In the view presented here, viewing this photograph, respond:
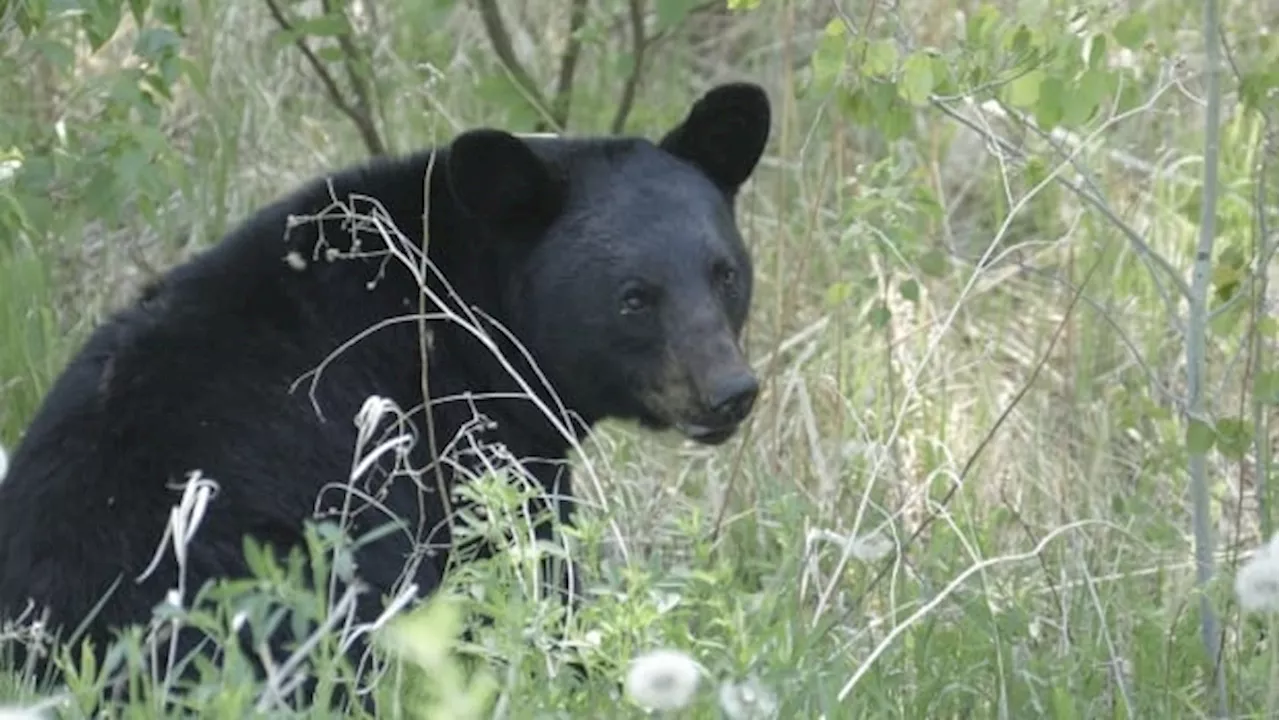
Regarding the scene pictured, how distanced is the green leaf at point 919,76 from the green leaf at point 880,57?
3cm

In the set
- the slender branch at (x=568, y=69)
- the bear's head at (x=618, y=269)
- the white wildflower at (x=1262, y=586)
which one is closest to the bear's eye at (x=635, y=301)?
the bear's head at (x=618, y=269)

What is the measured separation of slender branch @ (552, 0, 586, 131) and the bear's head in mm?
1893

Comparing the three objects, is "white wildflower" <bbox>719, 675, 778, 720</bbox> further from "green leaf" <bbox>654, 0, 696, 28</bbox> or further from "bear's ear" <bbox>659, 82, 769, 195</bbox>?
"green leaf" <bbox>654, 0, 696, 28</bbox>

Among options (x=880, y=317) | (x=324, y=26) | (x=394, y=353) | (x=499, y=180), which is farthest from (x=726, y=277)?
(x=324, y=26)

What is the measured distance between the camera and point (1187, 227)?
7.51m

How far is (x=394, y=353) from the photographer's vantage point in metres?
5.25

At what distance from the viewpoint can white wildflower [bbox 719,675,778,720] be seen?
11.8 feet

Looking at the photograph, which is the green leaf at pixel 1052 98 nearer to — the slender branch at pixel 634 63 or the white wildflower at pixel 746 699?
the white wildflower at pixel 746 699

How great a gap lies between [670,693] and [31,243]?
4.02 meters

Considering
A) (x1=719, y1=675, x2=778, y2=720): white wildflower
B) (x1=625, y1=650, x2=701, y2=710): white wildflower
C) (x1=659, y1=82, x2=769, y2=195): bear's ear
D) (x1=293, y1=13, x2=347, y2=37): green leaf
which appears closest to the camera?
(x1=625, y1=650, x2=701, y2=710): white wildflower

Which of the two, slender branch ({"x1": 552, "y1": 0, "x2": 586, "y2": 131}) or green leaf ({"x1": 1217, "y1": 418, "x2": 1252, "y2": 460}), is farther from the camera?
slender branch ({"x1": 552, "y1": 0, "x2": 586, "y2": 131})

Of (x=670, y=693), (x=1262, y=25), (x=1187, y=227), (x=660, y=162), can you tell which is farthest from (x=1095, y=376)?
(x=670, y=693)

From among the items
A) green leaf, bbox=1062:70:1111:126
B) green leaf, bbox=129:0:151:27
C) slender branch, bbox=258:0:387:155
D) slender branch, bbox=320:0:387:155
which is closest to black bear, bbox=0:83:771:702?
green leaf, bbox=129:0:151:27

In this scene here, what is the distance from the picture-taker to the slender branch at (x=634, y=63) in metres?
7.60
